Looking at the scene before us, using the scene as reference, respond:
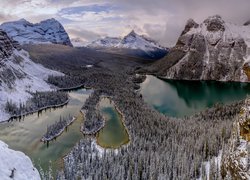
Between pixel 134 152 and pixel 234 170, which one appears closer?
pixel 234 170

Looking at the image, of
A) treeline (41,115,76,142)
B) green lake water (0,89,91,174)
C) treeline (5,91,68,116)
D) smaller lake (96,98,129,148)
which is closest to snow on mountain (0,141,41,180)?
green lake water (0,89,91,174)

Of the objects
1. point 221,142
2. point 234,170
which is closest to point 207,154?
point 221,142

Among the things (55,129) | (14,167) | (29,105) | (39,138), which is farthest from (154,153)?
(29,105)

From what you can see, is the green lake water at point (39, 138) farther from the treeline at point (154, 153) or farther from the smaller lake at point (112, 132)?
the smaller lake at point (112, 132)

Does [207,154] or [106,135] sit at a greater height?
[207,154]

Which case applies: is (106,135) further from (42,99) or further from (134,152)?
(42,99)

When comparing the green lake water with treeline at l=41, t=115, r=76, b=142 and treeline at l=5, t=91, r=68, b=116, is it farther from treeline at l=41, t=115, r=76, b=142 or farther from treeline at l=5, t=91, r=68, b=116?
treeline at l=5, t=91, r=68, b=116

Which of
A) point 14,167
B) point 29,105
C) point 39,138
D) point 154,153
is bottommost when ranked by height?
point 29,105

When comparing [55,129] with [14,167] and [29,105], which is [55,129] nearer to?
[29,105]
